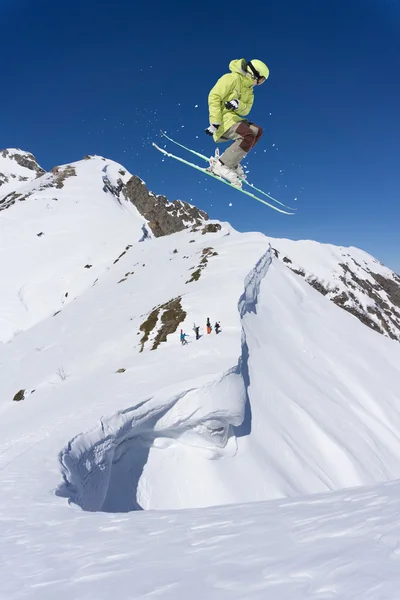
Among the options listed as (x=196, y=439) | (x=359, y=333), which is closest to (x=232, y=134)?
(x=196, y=439)

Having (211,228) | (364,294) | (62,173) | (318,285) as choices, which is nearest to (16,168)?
(62,173)

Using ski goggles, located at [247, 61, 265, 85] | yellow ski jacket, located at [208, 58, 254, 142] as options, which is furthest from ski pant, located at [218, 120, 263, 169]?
ski goggles, located at [247, 61, 265, 85]

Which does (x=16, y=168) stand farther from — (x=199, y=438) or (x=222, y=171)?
(x=199, y=438)

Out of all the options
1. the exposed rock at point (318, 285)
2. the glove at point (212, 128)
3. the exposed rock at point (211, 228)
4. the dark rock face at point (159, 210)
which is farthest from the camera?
the exposed rock at point (318, 285)

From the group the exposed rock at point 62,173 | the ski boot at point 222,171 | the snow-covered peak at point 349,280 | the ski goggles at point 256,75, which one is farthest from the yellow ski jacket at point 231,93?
the snow-covered peak at point 349,280

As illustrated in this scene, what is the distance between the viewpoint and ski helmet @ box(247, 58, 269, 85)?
8031mm

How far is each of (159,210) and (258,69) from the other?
73.1m

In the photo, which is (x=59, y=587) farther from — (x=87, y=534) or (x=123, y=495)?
(x=123, y=495)

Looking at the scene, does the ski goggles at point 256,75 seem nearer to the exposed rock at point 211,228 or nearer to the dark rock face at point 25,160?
the exposed rock at point 211,228

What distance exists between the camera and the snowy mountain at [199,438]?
3.08m

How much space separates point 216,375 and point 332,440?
6297 millimetres

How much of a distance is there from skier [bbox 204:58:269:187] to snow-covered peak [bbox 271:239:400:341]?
4817 inches

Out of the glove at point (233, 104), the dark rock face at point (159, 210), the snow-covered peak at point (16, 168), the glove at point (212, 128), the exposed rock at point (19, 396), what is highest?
the snow-covered peak at point (16, 168)

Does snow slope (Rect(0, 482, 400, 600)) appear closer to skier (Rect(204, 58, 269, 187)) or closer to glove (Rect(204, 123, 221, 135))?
glove (Rect(204, 123, 221, 135))
